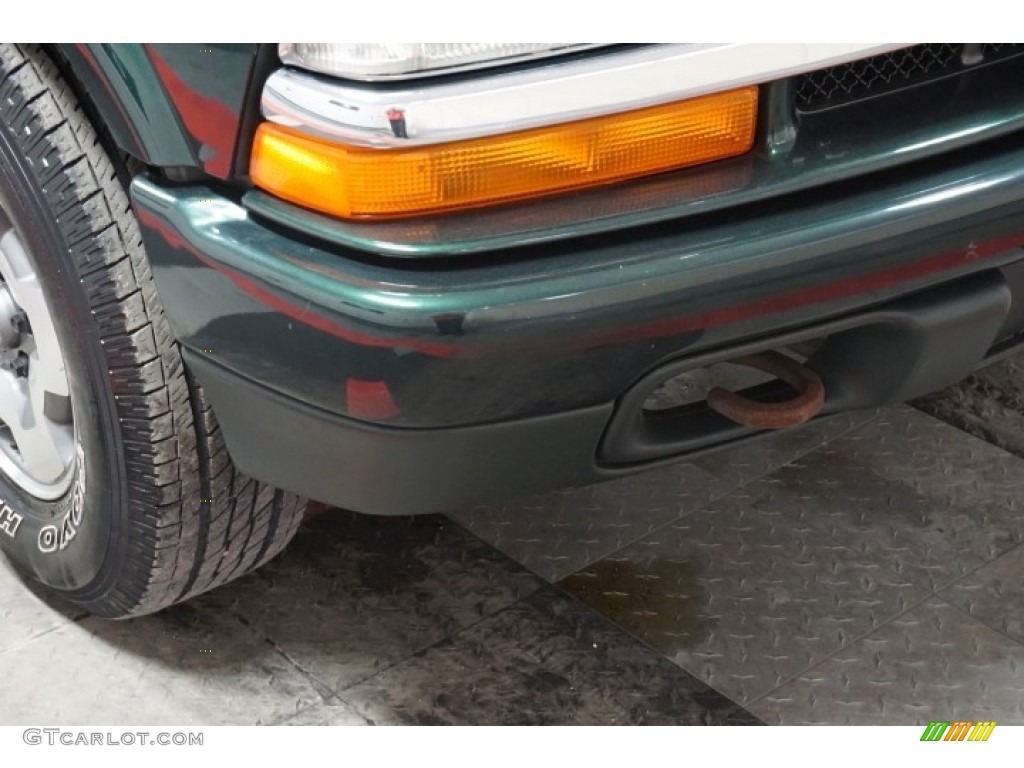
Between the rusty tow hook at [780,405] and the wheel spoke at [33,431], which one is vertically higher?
the rusty tow hook at [780,405]

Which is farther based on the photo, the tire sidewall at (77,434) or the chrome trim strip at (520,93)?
the tire sidewall at (77,434)

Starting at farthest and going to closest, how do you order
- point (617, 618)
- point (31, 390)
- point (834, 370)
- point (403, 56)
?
1. point (617, 618)
2. point (31, 390)
3. point (834, 370)
4. point (403, 56)

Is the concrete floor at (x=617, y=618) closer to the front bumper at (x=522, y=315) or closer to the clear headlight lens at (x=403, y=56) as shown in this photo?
the front bumper at (x=522, y=315)

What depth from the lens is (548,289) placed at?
1468 mm

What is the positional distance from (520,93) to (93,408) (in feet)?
2.60

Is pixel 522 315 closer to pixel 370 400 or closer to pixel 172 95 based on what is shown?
pixel 370 400

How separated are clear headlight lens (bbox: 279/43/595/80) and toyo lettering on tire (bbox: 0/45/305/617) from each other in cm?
44

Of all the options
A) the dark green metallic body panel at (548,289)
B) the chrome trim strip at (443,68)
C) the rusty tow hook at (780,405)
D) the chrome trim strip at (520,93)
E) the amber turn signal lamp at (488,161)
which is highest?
the chrome trim strip at (443,68)

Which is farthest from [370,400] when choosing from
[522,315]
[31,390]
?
[31,390]

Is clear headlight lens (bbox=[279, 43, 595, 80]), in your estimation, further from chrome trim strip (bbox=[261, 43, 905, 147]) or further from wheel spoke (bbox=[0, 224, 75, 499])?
wheel spoke (bbox=[0, 224, 75, 499])

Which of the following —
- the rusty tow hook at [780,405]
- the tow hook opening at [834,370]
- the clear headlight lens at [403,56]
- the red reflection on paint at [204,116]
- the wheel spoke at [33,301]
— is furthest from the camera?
the wheel spoke at [33,301]

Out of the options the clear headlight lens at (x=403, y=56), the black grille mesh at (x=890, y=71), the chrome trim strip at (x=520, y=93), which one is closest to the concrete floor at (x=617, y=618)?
the black grille mesh at (x=890, y=71)

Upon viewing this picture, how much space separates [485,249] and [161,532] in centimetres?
76

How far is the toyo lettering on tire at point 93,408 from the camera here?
177 centimetres
